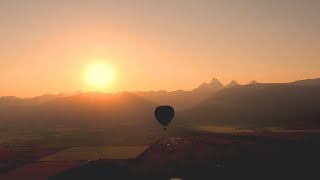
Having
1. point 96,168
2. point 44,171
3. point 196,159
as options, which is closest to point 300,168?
point 196,159

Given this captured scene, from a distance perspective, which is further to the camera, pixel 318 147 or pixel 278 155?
pixel 318 147

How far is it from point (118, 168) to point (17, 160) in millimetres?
29169

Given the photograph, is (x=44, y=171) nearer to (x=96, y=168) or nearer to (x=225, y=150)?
(x=96, y=168)

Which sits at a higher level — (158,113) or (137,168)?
(158,113)

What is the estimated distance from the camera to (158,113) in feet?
210

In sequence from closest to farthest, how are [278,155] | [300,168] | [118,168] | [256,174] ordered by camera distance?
[256,174], [300,168], [118,168], [278,155]

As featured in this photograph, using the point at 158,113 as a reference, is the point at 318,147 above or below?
below

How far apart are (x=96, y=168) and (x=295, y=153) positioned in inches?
1366

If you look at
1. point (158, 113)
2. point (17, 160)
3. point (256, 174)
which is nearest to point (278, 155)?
point (256, 174)

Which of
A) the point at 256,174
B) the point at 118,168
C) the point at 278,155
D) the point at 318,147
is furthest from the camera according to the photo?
the point at 318,147

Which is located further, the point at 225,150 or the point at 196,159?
the point at 225,150

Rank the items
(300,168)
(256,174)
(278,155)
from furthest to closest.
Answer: (278,155), (300,168), (256,174)

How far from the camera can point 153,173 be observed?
52.2m

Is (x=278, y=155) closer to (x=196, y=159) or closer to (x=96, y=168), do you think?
(x=196, y=159)
